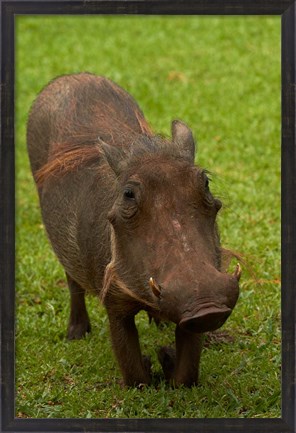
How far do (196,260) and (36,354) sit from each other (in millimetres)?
1934

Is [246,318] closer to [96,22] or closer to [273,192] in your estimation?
[273,192]

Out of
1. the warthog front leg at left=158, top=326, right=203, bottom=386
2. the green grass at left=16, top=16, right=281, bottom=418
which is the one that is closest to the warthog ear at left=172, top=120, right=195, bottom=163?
the green grass at left=16, top=16, right=281, bottom=418

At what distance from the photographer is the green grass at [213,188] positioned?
5340mm

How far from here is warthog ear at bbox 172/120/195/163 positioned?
192 inches

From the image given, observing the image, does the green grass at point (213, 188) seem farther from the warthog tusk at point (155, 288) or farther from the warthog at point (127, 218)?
the warthog tusk at point (155, 288)

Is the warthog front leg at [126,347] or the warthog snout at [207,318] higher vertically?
the warthog snout at [207,318]

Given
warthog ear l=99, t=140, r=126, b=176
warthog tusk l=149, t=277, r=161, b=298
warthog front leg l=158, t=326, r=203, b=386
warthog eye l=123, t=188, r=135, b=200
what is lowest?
warthog front leg l=158, t=326, r=203, b=386

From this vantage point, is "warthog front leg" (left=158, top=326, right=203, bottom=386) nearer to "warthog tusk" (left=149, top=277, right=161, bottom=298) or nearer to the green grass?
the green grass

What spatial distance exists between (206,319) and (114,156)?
1092 millimetres

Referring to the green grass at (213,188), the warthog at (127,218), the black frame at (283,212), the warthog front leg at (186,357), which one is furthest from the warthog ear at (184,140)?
the warthog front leg at (186,357)

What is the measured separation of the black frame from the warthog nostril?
1.72 feet

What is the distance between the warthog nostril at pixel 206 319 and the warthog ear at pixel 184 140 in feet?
2.87

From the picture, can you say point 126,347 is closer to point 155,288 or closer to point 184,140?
point 155,288

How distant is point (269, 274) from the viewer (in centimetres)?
691
